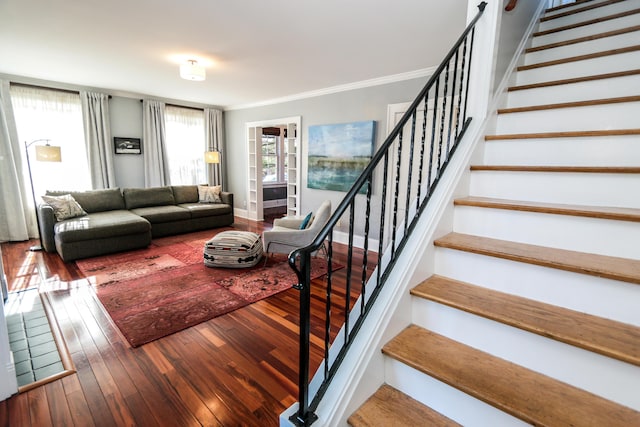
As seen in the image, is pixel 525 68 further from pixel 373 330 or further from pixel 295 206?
pixel 295 206

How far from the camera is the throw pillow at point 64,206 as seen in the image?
169 inches

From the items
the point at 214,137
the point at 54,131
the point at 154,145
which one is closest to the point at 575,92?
the point at 154,145

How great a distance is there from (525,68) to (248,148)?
5.53 m

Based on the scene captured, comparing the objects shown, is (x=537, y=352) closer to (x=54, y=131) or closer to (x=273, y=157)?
(x=54, y=131)

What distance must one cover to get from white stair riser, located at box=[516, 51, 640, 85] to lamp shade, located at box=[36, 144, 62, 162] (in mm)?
5797

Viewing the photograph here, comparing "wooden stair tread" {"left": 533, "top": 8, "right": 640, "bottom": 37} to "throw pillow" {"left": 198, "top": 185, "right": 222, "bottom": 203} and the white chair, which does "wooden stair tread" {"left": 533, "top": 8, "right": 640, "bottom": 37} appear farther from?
"throw pillow" {"left": 198, "top": 185, "right": 222, "bottom": 203}

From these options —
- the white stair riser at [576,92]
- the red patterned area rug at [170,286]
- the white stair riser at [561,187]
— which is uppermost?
the white stair riser at [576,92]

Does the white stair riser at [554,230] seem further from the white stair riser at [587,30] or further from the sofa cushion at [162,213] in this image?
the sofa cushion at [162,213]

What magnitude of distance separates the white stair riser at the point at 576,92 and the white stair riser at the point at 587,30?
85cm

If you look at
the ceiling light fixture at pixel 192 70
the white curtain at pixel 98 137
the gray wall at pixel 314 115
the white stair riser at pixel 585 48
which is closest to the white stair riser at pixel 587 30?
the white stair riser at pixel 585 48

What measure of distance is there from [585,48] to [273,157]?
289 inches

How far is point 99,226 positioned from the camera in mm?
4117

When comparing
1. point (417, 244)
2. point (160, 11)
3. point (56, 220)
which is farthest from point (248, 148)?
point (417, 244)

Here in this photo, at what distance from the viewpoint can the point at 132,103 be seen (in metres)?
5.86
